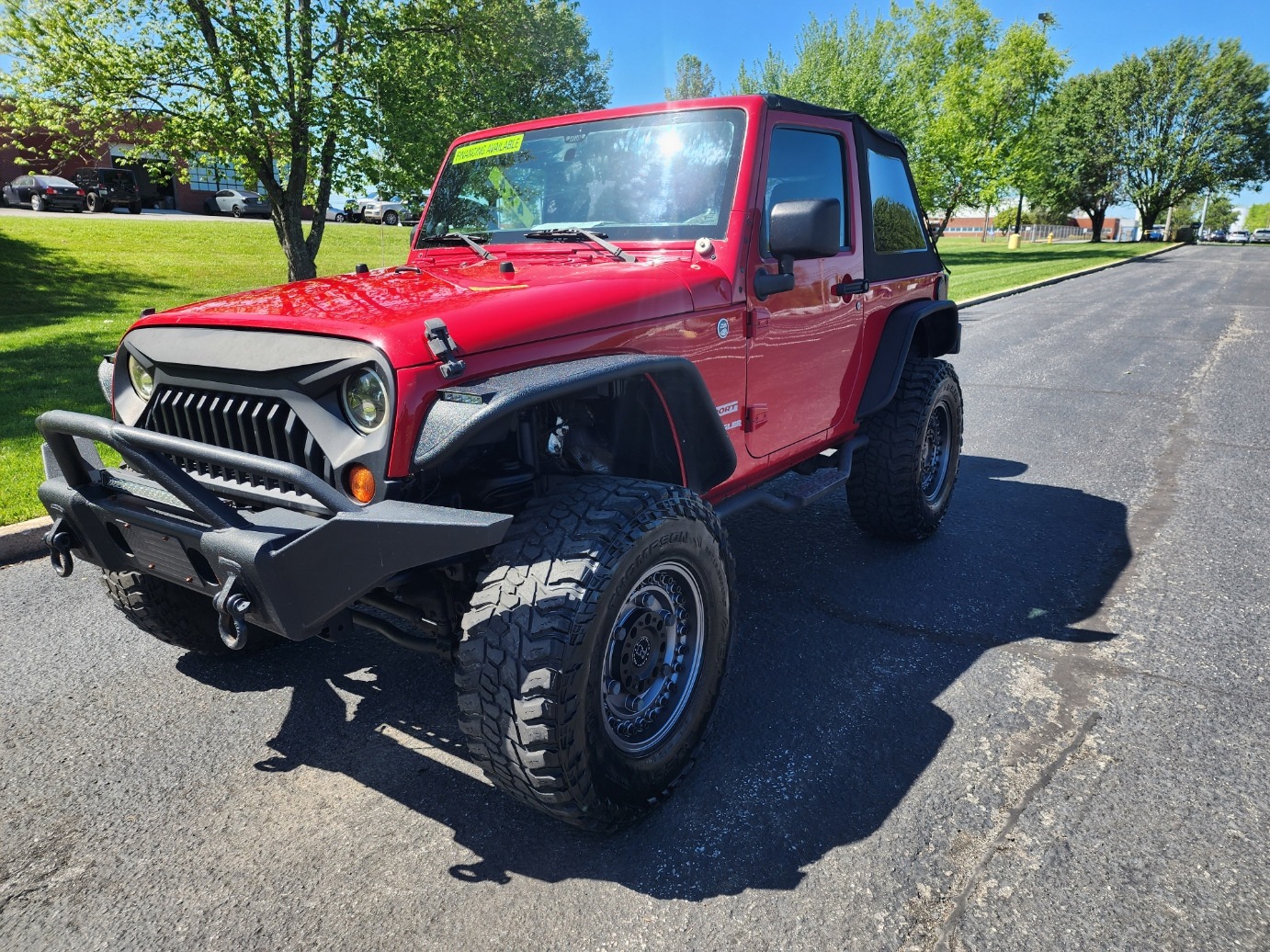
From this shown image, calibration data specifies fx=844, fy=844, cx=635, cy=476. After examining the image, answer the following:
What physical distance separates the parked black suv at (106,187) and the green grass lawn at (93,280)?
10.4ft

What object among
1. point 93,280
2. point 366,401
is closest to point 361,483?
point 366,401

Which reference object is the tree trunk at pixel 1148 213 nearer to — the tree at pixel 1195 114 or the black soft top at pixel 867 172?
the tree at pixel 1195 114

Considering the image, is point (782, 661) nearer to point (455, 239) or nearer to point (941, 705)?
point (941, 705)

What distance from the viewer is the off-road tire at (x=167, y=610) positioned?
10.0 feet

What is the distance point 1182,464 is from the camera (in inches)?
240

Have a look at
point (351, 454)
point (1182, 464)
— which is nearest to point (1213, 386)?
point (1182, 464)

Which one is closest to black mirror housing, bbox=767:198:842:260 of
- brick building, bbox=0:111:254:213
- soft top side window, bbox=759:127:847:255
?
soft top side window, bbox=759:127:847:255

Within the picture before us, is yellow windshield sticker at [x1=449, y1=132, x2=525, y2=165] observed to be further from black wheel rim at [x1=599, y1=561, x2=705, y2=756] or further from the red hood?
black wheel rim at [x1=599, y1=561, x2=705, y2=756]

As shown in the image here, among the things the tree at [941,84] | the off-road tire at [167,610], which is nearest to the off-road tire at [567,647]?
the off-road tire at [167,610]

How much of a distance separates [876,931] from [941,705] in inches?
44.8

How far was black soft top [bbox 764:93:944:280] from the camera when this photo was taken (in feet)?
11.8

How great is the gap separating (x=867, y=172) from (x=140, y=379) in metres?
3.23

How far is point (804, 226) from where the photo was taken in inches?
113

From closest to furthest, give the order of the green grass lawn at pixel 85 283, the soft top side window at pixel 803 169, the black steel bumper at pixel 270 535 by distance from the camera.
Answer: the black steel bumper at pixel 270 535
the soft top side window at pixel 803 169
the green grass lawn at pixel 85 283
